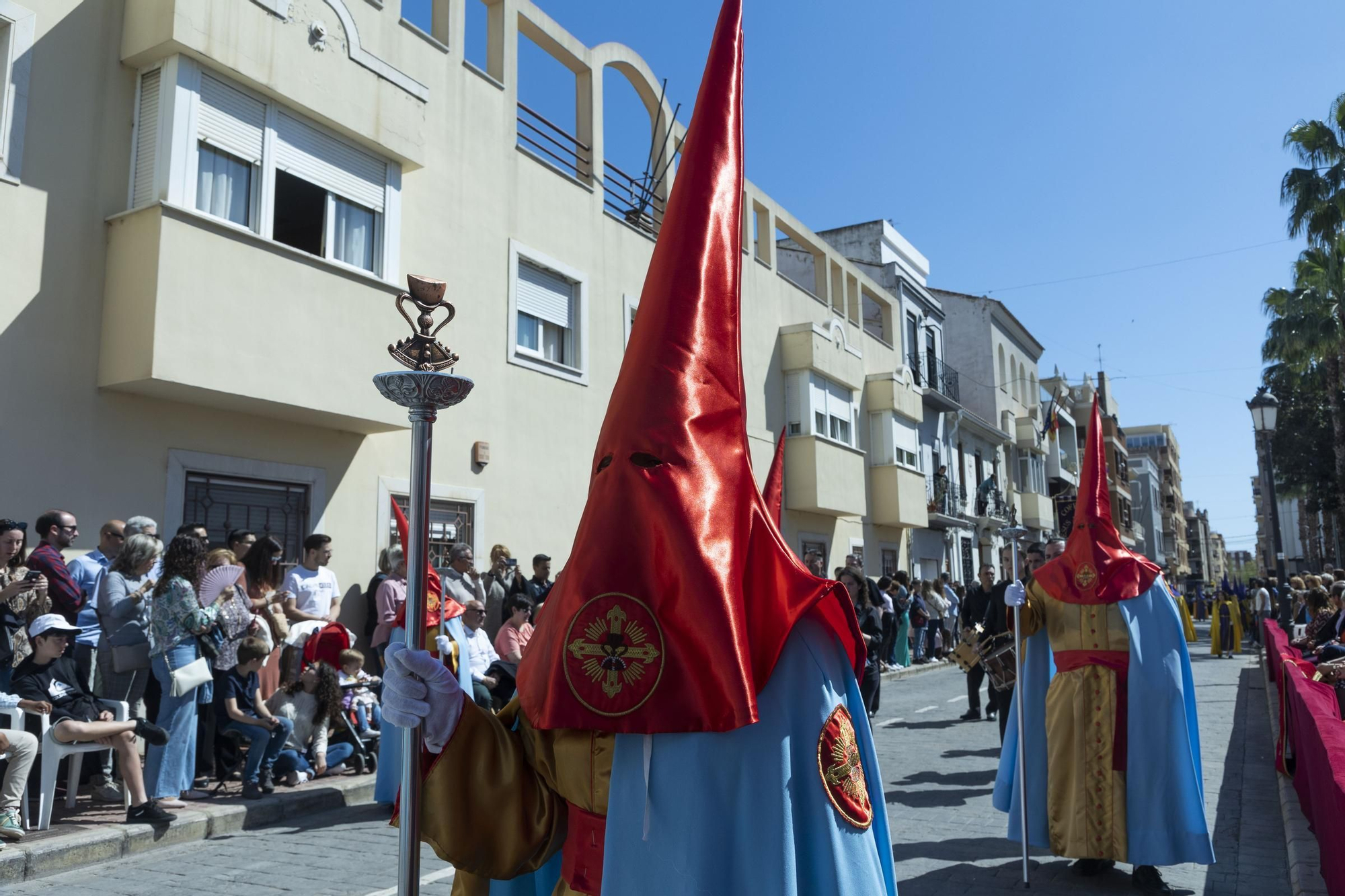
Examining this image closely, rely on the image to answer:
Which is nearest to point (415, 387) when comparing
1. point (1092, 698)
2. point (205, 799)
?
point (1092, 698)

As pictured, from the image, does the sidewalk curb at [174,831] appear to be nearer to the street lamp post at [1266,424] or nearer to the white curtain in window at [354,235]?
the white curtain in window at [354,235]

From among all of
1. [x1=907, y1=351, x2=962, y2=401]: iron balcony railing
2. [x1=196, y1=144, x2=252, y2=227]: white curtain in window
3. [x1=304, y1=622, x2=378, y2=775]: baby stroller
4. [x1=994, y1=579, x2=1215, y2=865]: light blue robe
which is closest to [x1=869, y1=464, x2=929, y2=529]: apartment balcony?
[x1=907, y1=351, x2=962, y2=401]: iron balcony railing

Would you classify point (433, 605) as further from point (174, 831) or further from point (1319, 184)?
point (1319, 184)

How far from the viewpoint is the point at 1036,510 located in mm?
40938

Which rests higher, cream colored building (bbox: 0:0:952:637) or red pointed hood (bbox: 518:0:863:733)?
cream colored building (bbox: 0:0:952:637)

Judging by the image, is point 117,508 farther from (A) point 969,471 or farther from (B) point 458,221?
(A) point 969,471

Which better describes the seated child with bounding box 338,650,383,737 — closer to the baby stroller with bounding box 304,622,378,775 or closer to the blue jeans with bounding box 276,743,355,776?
the baby stroller with bounding box 304,622,378,775

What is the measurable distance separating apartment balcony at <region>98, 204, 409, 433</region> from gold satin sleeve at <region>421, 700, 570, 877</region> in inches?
294

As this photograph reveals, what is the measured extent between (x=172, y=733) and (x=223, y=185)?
5.36 meters

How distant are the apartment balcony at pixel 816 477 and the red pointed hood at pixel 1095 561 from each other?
1452 centimetres

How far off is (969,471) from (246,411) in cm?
2798

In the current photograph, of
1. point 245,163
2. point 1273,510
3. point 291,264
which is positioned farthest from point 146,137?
point 1273,510

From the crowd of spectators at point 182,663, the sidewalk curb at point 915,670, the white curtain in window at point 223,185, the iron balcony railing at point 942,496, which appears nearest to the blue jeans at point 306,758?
the crowd of spectators at point 182,663

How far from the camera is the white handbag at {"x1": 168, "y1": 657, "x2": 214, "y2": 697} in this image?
284 inches
